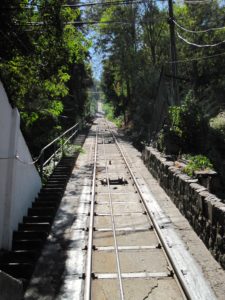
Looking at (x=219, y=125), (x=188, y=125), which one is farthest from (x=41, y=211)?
(x=219, y=125)

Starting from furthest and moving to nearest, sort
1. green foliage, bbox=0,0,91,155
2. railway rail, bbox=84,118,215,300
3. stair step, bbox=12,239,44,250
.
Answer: green foliage, bbox=0,0,91,155, stair step, bbox=12,239,44,250, railway rail, bbox=84,118,215,300

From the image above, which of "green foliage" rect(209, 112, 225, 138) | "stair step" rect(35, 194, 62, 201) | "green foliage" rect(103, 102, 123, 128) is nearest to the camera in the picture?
"stair step" rect(35, 194, 62, 201)

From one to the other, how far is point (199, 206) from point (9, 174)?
4141mm

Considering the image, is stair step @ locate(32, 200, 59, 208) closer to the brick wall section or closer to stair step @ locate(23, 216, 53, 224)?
stair step @ locate(23, 216, 53, 224)

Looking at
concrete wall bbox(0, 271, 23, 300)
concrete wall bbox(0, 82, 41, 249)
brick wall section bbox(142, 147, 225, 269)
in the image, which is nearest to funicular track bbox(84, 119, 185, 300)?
brick wall section bbox(142, 147, 225, 269)

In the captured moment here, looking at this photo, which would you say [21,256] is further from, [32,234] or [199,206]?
[199,206]

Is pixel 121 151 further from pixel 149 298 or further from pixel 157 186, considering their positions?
pixel 149 298

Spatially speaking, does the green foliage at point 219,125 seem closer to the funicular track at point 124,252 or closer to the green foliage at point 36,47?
the funicular track at point 124,252

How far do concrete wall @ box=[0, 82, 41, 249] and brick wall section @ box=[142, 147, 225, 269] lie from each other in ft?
13.2

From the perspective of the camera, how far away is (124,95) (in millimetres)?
60969

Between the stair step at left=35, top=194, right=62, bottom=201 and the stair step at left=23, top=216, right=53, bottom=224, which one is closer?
the stair step at left=23, top=216, right=53, bottom=224

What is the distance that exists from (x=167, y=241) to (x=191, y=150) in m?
9.88

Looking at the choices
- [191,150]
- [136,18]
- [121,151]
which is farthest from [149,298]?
[136,18]

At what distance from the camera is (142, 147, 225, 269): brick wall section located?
26.2 feet
